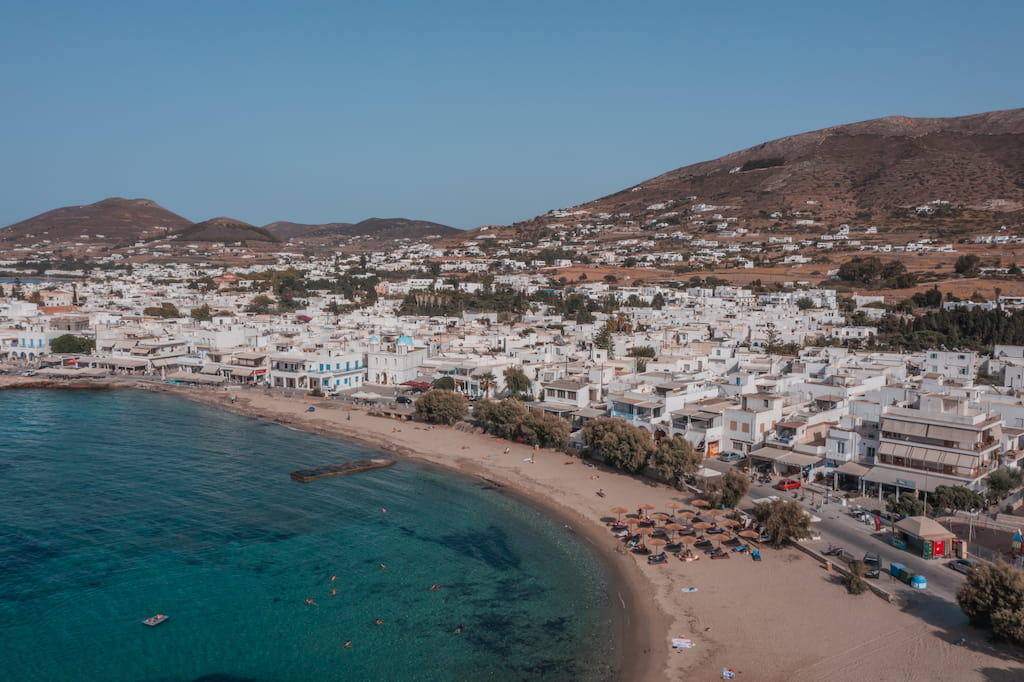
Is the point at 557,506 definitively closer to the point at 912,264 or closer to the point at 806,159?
the point at 912,264

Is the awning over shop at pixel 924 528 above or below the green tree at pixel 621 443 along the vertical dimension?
below

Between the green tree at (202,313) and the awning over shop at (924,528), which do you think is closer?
the awning over shop at (924,528)

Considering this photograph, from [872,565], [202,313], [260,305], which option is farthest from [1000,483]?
[260,305]

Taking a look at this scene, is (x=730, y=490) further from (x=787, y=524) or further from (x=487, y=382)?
(x=487, y=382)

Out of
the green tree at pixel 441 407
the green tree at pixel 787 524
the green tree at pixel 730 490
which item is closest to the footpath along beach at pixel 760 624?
the green tree at pixel 787 524

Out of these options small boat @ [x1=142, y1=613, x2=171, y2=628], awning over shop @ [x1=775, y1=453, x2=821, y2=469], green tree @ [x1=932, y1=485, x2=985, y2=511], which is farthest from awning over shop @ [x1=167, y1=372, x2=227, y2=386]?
green tree @ [x1=932, y1=485, x2=985, y2=511]

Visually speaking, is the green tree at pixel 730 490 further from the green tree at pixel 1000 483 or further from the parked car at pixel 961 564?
the green tree at pixel 1000 483

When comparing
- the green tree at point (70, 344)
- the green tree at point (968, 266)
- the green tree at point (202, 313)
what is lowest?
the green tree at point (70, 344)
